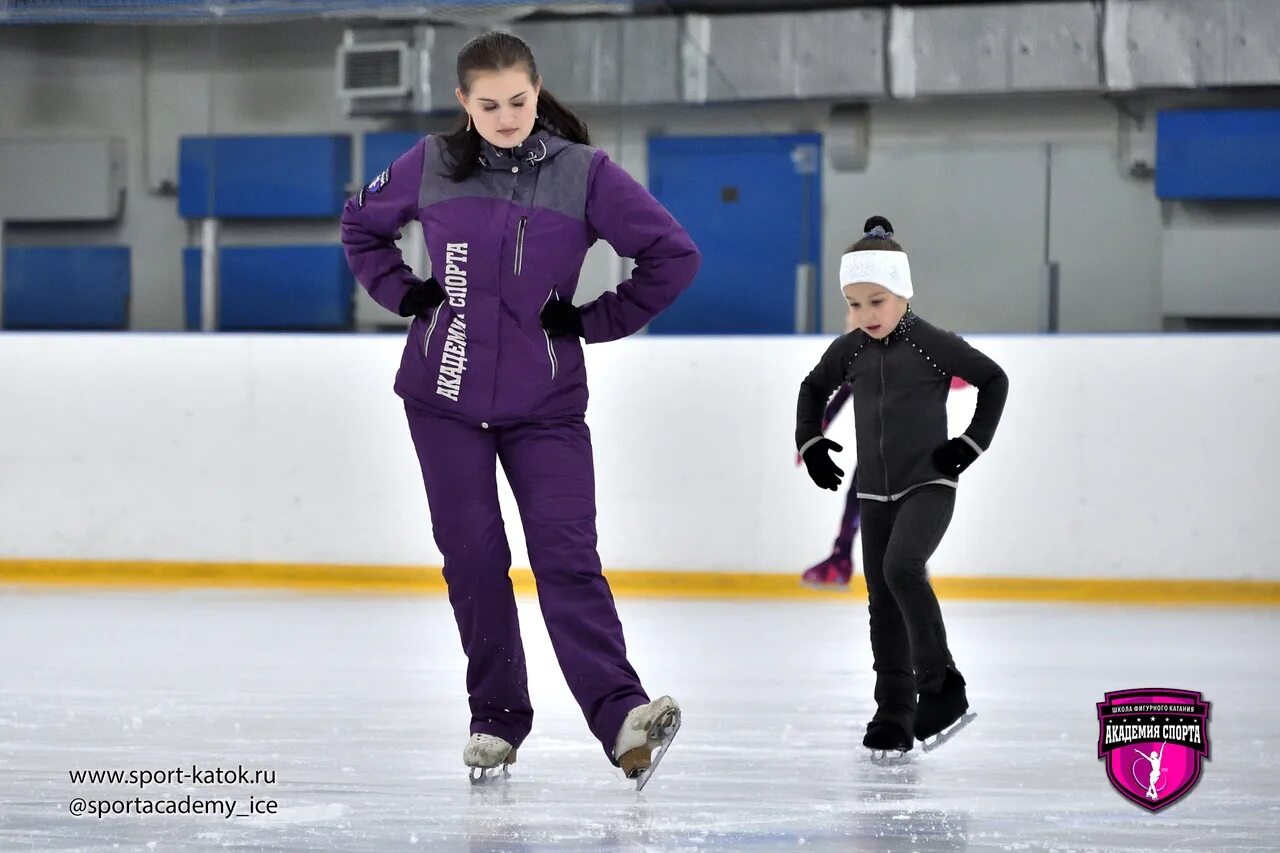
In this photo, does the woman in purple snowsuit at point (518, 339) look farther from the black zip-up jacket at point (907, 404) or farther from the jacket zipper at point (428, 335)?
the black zip-up jacket at point (907, 404)

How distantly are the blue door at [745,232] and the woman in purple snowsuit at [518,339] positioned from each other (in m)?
4.28

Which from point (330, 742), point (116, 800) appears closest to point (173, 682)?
point (330, 742)

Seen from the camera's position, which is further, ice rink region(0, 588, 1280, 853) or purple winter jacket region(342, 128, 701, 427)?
purple winter jacket region(342, 128, 701, 427)

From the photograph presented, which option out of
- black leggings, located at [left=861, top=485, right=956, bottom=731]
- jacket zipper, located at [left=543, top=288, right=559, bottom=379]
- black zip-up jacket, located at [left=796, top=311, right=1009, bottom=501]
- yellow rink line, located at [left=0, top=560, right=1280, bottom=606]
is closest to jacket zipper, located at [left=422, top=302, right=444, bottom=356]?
jacket zipper, located at [left=543, top=288, right=559, bottom=379]

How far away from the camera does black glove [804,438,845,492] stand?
9.89 feet

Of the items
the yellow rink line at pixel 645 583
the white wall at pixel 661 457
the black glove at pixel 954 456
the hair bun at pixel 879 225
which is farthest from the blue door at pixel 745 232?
the black glove at pixel 954 456

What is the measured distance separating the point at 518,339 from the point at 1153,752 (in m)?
1.10

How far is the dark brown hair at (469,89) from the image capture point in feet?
8.23

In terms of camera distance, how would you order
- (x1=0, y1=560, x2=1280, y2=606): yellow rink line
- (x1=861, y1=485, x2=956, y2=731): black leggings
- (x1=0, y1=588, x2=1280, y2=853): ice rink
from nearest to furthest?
(x1=0, y1=588, x2=1280, y2=853): ice rink < (x1=861, y1=485, x2=956, y2=731): black leggings < (x1=0, y1=560, x2=1280, y2=606): yellow rink line

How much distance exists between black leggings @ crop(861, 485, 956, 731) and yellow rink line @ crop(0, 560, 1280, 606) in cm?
333

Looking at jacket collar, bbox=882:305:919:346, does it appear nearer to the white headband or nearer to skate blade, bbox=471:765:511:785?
the white headband

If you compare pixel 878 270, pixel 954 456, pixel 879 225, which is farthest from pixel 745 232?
pixel 954 456

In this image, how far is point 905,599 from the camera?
9.68 ft

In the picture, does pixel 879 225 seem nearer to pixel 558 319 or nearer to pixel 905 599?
pixel 905 599
